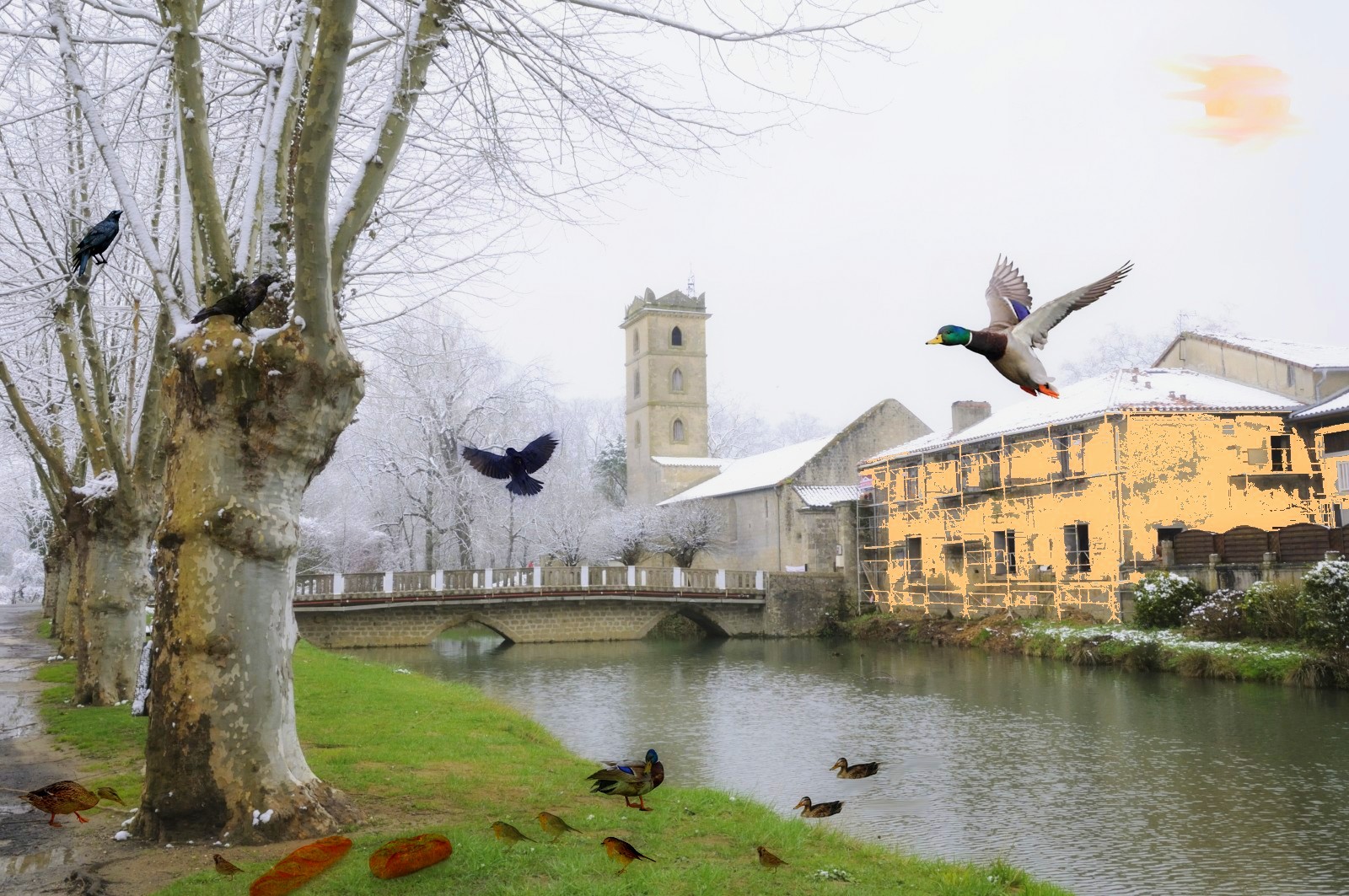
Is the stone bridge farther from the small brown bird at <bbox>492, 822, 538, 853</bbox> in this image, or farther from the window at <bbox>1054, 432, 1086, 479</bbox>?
the small brown bird at <bbox>492, 822, 538, 853</bbox>

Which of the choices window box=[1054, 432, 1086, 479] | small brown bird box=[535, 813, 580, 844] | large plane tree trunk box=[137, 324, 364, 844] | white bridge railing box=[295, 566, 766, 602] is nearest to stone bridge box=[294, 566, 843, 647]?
white bridge railing box=[295, 566, 766, 602]

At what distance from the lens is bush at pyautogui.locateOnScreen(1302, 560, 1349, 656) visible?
19609 millimetres

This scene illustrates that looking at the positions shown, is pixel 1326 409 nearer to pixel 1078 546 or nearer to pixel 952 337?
pixel 1078 546

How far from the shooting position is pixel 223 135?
10391 mm

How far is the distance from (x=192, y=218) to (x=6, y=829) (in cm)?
436

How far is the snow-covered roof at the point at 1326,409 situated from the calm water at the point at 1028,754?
30.5ft

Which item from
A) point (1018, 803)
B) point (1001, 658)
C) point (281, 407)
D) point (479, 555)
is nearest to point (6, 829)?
point (281, 407)

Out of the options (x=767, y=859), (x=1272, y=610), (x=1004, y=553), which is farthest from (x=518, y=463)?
(x=1004, y=553)

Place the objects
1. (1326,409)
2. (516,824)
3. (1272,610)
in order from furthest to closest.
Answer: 1. (1326,409)
2. (1272,610)
3. (516,824)

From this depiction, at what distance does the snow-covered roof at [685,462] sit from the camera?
59.5 metres

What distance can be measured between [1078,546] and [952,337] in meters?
28.5

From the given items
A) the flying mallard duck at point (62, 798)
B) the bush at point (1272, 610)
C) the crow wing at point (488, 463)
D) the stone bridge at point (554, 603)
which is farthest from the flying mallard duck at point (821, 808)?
the stone bridge at point (554, 603)

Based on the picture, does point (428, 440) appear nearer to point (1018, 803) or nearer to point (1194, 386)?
point (1194, 386)

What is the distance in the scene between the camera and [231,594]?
662 centimetres
